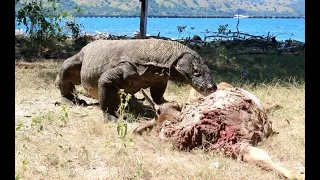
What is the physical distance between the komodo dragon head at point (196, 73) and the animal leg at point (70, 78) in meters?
1.86

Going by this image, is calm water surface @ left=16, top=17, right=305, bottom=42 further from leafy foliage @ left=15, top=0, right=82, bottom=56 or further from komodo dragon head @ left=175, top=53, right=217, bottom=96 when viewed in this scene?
leafy foliage @ left=15, top=0, right=82, bottom=56

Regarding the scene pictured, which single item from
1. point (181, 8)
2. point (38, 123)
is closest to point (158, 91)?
point (38, 123)

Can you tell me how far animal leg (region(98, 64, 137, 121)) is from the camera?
5145mm

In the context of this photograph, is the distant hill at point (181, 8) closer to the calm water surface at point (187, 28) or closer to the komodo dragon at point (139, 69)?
the calm water surface at point (187, 28)

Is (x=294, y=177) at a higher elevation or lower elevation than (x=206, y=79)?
lower

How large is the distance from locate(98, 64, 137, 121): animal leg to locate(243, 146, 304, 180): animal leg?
185 cm

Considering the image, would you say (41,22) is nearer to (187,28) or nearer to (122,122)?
(122,122)

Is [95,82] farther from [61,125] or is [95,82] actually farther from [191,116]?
[191,116]

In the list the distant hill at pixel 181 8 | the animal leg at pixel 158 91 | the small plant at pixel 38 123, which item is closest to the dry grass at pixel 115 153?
the small plant at pixel 38 123

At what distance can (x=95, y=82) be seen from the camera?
5.66 meters

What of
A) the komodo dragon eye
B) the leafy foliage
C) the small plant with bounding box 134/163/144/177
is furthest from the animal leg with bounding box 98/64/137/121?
the leafy foliage
